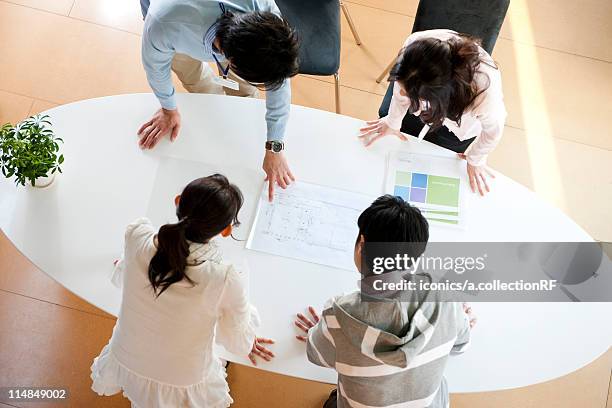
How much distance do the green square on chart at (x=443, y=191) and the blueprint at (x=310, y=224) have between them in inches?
7.4

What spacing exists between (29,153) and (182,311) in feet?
2.09

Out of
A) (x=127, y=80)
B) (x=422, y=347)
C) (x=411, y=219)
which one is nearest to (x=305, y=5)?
(x=127, y=80)

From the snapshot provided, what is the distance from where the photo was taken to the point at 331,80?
2770mm

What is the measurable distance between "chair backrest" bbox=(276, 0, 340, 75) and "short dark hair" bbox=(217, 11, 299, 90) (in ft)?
2.47

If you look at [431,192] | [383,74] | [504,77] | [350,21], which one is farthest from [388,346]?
[504,77]

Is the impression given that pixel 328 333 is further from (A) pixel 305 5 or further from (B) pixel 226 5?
(A) pixel 305 5

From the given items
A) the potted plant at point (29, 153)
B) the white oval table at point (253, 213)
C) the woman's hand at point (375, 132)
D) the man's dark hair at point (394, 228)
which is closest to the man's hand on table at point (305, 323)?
the white oval table at point (253, 213)

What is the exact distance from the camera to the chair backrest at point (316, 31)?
213 centimetres

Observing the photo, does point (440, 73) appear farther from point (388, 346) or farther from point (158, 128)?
point (158, 128)

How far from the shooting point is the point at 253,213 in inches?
66.1

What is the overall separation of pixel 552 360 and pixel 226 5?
4.19 feet

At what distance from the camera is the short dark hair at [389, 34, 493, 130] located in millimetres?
1536

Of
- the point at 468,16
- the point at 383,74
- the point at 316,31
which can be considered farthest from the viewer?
the point at 383,74

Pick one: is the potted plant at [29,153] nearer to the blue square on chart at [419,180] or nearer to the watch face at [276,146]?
the watch face at [276,146]
